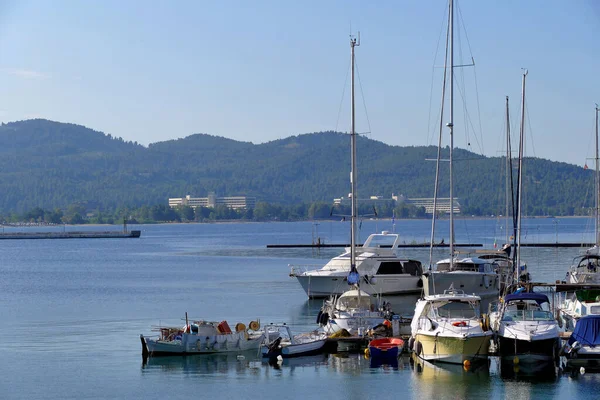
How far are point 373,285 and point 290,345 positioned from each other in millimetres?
19128

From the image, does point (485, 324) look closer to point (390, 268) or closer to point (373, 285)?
point (373, 285)

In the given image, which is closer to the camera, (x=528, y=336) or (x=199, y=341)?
(x=528, y=336)

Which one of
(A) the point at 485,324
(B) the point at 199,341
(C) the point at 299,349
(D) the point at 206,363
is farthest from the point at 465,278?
(D) the point at 206,363

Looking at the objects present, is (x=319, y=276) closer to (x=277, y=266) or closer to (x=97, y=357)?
(x=97, y=357)

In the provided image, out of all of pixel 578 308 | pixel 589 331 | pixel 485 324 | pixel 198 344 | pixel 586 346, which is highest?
pixel 578 308

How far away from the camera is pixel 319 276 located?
182ft

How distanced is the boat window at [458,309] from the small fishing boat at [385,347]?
1978 millimetres

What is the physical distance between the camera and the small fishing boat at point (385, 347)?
3591 centimetres

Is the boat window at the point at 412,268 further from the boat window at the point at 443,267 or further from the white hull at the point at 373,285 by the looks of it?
the boat window at the point at 443,267

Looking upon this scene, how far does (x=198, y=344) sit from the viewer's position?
36.7 meters

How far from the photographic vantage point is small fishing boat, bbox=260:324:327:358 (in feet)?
120

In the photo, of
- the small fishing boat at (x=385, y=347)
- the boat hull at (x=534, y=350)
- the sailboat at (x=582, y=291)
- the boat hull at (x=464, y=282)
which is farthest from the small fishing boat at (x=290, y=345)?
the boat hull at (x=464, y=282)

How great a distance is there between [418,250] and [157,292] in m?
60.7

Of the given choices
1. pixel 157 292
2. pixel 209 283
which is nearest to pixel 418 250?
pixel 209 283
